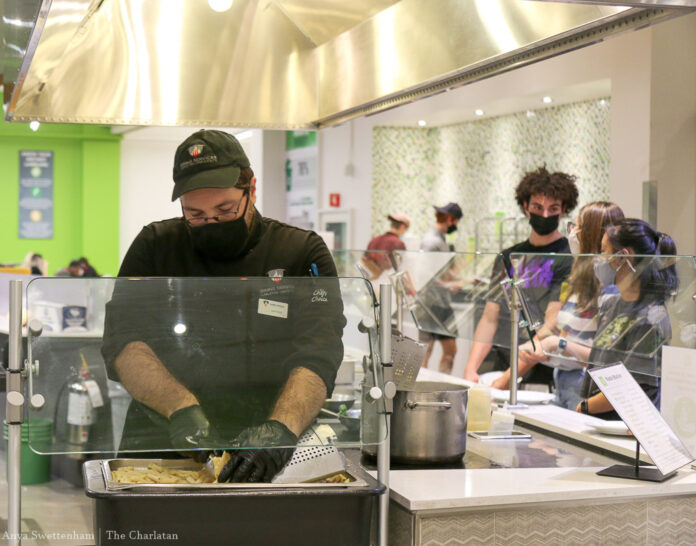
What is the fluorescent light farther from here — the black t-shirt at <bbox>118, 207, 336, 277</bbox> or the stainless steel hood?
the black t-shirt at <bbox>118, 207, 336, 277</bbox>

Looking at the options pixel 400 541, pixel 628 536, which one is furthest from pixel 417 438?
pixel 628 536

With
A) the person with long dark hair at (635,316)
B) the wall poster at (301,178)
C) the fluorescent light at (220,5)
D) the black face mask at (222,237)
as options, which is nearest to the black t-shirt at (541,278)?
the person with long dark hair at (635,316)

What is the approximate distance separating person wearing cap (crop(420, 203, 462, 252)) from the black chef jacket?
6.18 metres

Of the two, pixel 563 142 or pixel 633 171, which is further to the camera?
pixel 563 142

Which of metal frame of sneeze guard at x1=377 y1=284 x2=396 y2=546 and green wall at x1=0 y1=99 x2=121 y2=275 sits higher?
green wall at x1=0 y1=99 x2=121 y2=275

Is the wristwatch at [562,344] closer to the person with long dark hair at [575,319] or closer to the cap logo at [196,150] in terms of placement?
the person with long dark hair at [575,319]

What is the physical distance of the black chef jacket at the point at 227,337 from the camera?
1.71 metres

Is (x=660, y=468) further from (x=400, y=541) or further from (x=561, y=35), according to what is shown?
(x=561, y=35)

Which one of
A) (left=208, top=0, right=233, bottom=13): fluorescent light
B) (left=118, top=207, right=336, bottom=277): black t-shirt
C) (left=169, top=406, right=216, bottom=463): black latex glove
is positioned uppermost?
(left=208, top=0, right=233, bottom=13): fluorescent light

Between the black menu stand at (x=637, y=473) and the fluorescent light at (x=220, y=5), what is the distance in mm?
1925

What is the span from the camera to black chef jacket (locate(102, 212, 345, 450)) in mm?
1705

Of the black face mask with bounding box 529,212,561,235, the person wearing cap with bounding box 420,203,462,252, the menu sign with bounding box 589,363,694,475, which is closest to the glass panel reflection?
the menu sign with bounding box 589,363,694,475

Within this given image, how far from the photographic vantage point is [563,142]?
8.52 metres

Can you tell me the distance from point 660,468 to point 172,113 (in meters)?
2.14
